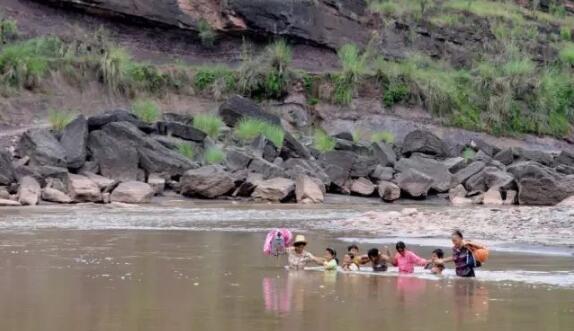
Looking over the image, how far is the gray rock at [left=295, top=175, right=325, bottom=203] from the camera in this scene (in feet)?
91.9

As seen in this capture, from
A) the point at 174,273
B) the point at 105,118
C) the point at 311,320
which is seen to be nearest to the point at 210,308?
the point at 311,320

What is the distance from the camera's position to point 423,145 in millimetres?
34375

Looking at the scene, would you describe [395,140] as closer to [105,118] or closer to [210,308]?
[105,118]

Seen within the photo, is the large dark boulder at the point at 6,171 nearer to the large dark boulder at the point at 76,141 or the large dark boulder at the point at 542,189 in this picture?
the large dark boulder at the point at 76,141

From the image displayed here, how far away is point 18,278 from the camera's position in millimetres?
11828

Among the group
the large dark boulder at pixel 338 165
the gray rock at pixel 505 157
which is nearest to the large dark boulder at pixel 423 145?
the gray rock at pixel 505 157

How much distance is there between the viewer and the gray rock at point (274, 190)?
27.7 metres

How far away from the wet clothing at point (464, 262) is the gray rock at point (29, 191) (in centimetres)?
1412

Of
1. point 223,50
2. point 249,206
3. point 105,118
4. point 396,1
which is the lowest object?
point 249,206

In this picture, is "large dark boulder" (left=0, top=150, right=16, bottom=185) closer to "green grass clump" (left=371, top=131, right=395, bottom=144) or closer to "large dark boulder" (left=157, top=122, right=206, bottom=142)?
"large dark boulder" (left=157, top=122, right=206, bottom=142)

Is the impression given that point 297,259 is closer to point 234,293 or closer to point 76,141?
point 234,293

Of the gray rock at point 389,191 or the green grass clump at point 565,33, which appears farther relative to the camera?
the green grass clump at point 565,33

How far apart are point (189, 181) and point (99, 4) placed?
54.0 feet

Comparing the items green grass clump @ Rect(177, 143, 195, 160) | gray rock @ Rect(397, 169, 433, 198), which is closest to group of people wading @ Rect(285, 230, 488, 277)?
gray rock @ Rect(397, 169, 433, 198)
